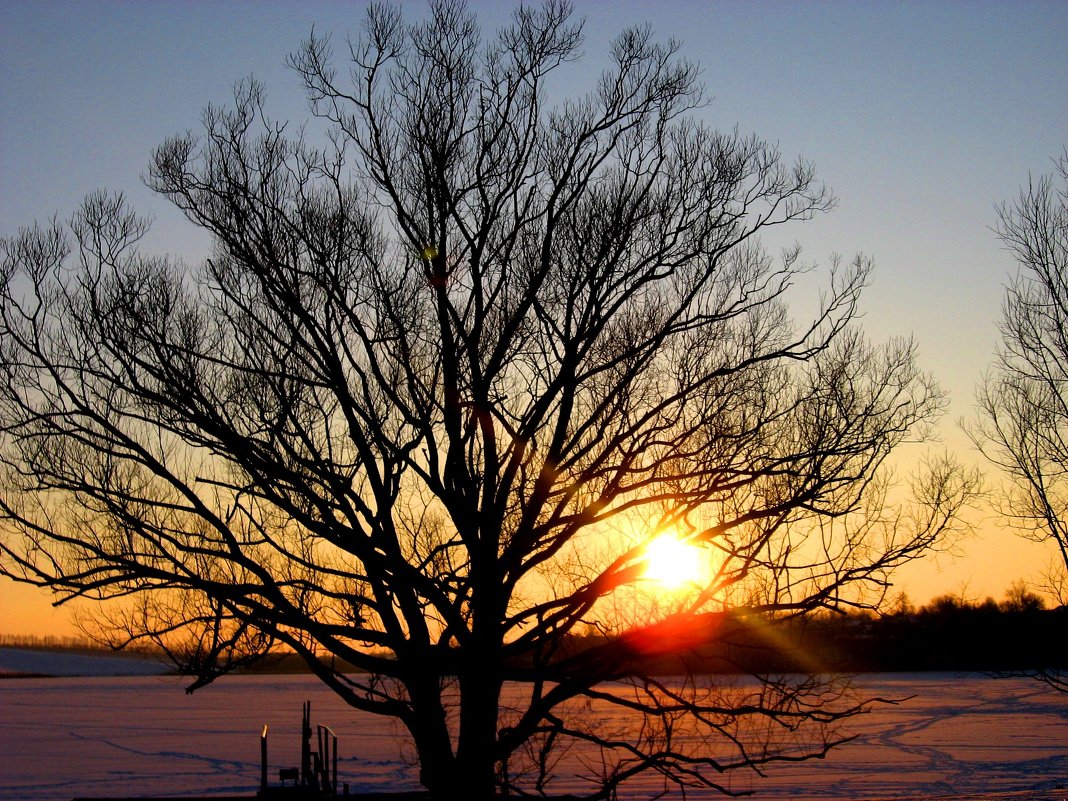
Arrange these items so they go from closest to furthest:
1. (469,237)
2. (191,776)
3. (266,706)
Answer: (469,237)
(191,776)
(266,706)

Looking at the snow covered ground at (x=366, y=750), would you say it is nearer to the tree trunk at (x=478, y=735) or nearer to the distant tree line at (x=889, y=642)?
the distant tree line at (x=889, y=642)

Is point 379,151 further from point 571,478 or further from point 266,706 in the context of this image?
point 266,706

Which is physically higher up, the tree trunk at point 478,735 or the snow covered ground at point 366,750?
the tree trunk at point 478,735

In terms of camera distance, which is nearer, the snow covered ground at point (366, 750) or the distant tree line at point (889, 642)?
the distant tree line at point (889, 642)

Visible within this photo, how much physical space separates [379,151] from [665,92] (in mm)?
2595

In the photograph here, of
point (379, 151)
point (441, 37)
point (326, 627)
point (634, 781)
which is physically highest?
point (441, 37)

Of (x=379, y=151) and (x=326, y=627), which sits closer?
(x=326, y=627)

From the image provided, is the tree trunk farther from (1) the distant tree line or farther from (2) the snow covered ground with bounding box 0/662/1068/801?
(2) the snow covered ground with bounding box 0/662/1068/801

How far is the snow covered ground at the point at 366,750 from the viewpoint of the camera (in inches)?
910

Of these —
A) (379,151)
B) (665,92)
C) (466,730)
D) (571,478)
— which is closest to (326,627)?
(466,730)

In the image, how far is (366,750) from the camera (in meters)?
31.8

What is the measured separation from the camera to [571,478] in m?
8.92

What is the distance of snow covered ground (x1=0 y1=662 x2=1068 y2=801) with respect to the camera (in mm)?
23109

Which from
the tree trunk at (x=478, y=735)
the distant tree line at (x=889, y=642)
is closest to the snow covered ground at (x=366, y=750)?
the distant tree line at (x=889, y=642)
